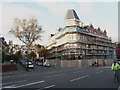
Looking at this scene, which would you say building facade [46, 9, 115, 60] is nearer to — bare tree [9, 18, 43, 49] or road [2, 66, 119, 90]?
bare tree [9, 18, 43, 49]

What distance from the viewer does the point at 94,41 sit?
57781 mm

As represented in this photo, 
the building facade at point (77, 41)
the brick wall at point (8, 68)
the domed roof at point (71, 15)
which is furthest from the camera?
the domed roof at point (71, 15)

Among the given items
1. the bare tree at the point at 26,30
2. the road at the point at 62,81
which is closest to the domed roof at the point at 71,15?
the bare tree at the point at 26,30

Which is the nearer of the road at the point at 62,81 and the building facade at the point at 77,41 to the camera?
the road at the point at 62,81

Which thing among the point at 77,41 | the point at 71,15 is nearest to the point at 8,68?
the point at 77,41

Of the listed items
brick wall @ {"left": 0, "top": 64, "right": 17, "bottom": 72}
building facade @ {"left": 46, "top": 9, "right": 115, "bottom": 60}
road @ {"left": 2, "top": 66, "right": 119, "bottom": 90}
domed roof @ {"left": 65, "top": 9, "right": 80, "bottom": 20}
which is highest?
domed roof @ {"left": 65, "top": 9, "right": 80, "bottom": 20}

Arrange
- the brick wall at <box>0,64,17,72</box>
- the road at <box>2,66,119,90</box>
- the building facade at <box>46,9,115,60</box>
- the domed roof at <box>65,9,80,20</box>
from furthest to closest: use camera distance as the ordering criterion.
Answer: the domed roof at <box>65,9,80,20</box> → the building facade at <box>46,9,115,60</box> → the brick wall at <box>0,64,17,72</box> → the road at <box>2,66,119,90</box>

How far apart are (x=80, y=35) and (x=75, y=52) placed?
26.3ft

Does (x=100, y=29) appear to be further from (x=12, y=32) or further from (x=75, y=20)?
(x=12, y=32)

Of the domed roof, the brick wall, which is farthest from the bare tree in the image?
the domed roof

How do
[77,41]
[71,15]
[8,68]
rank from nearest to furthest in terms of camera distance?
[8,68] < [77,41] < [71,15]

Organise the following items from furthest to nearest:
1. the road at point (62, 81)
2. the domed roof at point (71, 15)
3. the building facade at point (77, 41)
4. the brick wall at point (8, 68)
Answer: the domed roof at point (71, 15), the building facade at point (77, 41), the brick wall at point (8, 68), the road at point (62, 81)

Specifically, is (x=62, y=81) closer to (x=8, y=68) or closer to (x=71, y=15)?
(x=8, y=68)

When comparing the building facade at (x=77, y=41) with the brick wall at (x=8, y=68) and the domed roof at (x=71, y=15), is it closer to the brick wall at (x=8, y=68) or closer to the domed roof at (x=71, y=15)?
the domed roof at (x=71, y=15)
